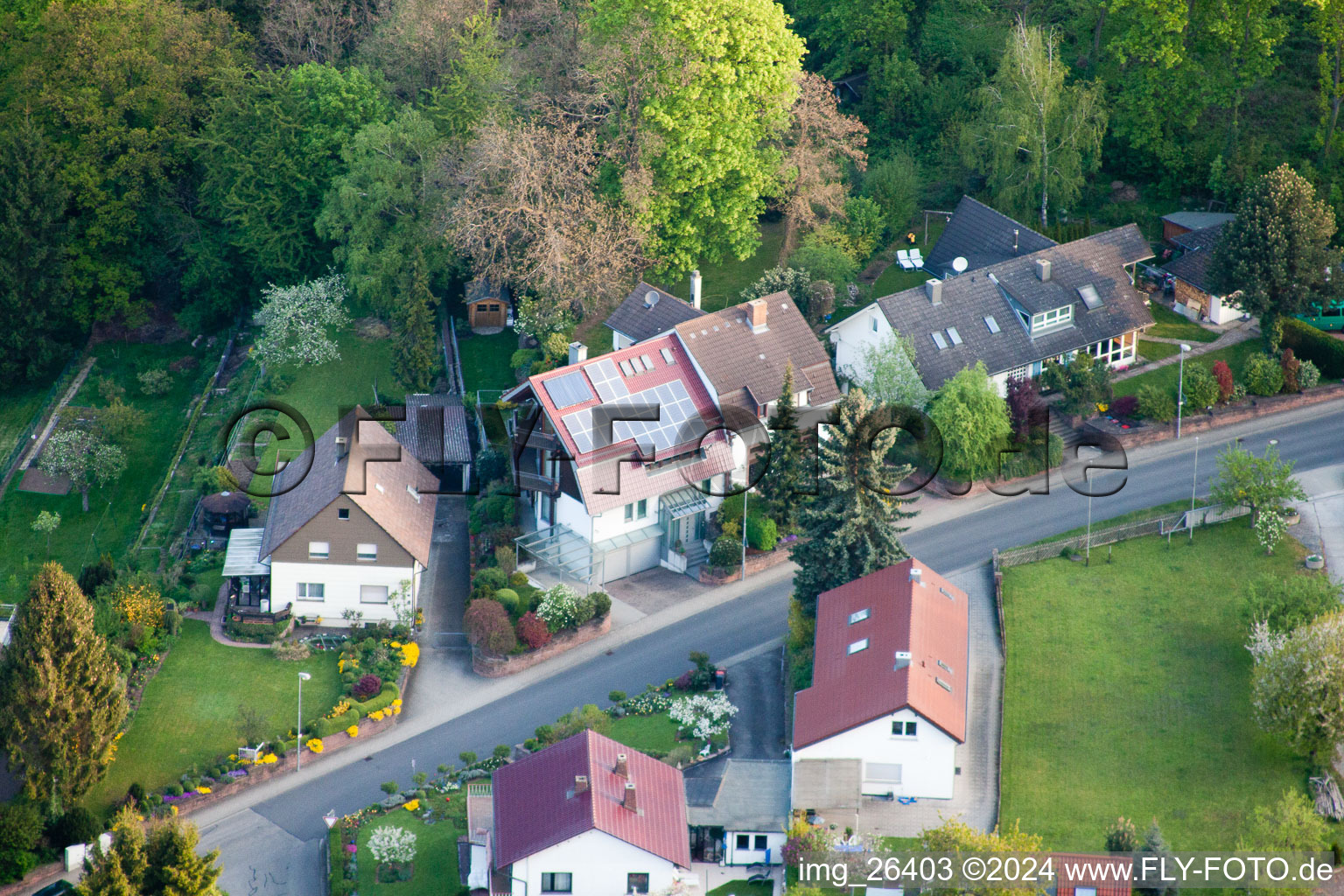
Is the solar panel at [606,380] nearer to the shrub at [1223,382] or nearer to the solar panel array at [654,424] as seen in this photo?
the solar panel array at [654,424]

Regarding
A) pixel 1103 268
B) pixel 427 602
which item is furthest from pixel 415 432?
pixel 1103 268

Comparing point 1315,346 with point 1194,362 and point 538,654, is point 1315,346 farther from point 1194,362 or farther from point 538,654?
point 538,654

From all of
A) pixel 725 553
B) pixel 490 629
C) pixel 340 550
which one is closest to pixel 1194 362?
pixel 725 553

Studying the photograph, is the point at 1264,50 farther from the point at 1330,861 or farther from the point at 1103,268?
the point at 1330,861

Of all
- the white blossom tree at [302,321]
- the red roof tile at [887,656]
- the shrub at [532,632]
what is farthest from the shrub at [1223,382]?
the white blossom tree at [302,321]

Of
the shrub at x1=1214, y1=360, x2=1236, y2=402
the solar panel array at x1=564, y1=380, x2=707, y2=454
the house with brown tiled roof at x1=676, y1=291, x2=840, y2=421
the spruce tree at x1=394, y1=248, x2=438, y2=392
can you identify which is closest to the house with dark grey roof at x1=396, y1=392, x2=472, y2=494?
the spruce tree at x1=394, y1=248, x2=438, y2=392

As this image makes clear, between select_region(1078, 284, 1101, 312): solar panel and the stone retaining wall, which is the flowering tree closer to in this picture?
the stone retaining wall
